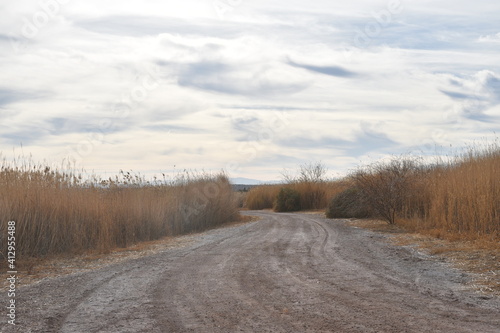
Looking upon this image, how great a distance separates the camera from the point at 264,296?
23.8ft

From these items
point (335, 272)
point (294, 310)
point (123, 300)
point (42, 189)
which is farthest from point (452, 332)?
point (42, 189)

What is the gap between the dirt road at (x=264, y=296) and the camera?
19.3ft

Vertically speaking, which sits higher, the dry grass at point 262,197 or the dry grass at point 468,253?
the dry grass at point 262,197

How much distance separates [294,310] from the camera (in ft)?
21.1

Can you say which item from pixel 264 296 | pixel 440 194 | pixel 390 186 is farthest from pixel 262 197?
pixel 264 296

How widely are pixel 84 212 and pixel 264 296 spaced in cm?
876

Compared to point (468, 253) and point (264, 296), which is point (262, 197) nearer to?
point (468, 253)

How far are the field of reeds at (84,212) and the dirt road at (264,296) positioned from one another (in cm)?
314

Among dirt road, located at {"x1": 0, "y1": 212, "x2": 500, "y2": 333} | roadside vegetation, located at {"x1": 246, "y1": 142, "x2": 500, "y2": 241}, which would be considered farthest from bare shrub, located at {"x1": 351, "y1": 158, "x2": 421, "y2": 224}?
dirt road, located at {"x1": 0, "y1": 212, "x2": 500, "y2": 333}

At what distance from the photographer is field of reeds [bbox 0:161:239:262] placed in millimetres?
12609

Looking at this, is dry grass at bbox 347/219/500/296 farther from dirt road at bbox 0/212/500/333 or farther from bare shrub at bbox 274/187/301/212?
bare shrub at bbox 274/187/301/212

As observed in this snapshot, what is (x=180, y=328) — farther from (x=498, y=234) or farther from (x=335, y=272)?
(x=498, y=234)

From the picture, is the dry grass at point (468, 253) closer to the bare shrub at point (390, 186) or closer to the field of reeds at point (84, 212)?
the bare shrub at point (390, 186)

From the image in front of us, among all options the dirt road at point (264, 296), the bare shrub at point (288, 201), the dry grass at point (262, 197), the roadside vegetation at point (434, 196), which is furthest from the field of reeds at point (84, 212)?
the dry grass at point (262, 197)
